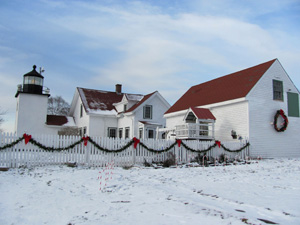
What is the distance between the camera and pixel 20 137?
506 inches

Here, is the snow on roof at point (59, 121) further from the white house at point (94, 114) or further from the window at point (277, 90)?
the window at point (277, 90)

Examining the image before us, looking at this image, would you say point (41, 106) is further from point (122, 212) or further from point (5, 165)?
point (122, 212)

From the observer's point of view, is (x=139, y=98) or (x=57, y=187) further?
(x=139, y=98)

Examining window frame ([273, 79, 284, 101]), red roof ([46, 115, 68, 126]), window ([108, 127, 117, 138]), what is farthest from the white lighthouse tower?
window frame ([273, 79, 284, 101])

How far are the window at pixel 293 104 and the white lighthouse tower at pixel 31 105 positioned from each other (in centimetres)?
2177

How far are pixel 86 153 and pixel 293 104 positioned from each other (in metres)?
15.5

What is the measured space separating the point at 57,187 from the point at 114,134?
69.8 ft

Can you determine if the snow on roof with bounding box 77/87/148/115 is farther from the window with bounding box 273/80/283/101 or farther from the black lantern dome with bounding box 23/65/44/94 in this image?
the window with bounding box 273/80/283/101

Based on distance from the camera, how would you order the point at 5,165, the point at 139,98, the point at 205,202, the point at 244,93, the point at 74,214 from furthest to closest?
the point at 139,98 → the point at 244,93 → the point at 5,165 → the point at 205,202 → the point at 74,214

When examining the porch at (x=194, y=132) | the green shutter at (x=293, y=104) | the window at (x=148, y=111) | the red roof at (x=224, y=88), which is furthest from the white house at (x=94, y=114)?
the green shutter at (x=293, y=104)

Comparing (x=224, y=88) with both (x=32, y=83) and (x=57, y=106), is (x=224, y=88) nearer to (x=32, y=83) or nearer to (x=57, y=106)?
A: (x=32, y=83)

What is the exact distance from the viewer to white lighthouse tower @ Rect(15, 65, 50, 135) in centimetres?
2731

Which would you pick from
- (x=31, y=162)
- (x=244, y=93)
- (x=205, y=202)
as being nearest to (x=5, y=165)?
(x=31, y=162)

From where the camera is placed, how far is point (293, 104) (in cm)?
2067
